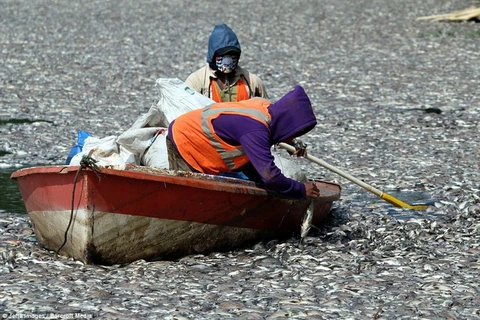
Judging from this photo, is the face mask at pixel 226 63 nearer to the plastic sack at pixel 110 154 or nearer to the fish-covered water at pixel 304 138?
the plastic sack at pixel 110 154

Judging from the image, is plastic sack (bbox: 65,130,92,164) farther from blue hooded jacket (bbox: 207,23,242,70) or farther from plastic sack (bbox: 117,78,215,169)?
blue hooded jacket (bbox: 207,23,242,70)

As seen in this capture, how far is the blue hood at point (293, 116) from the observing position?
837 centimetres

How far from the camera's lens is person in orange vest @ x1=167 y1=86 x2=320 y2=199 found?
27.5ft

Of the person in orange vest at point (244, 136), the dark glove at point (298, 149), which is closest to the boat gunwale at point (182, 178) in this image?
the person in orange vest at point (244, 136)

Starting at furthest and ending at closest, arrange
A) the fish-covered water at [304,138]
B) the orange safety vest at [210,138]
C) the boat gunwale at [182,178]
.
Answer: the orange safety vest at [210,138] < the boat gunwale at [182,178] < the fish-covered water at [304,138]

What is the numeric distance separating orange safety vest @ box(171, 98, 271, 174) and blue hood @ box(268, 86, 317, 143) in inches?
4.4

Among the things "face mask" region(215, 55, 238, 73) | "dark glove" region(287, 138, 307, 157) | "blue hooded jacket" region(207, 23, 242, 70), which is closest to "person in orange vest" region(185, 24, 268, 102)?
"face mask" region(215, 55, 238, 73)

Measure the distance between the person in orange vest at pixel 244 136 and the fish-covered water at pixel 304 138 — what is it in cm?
81

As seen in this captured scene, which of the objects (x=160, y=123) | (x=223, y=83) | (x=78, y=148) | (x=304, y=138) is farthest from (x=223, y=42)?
(x=304, y=138)

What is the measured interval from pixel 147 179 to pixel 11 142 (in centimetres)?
651

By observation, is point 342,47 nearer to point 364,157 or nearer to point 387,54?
point 387,54

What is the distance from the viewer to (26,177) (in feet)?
29.6

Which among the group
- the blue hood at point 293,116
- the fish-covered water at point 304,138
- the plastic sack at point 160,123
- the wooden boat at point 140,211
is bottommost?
the fish-covered water at point 304,138

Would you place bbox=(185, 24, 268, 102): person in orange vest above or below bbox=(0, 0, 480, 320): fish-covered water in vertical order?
above
